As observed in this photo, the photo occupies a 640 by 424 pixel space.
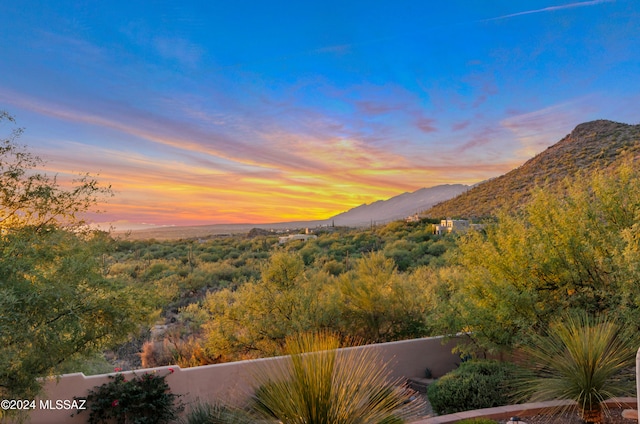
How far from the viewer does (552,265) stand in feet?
26.4

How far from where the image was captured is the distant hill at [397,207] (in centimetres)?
6800

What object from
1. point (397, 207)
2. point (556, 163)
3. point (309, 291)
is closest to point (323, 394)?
point (309, 291)

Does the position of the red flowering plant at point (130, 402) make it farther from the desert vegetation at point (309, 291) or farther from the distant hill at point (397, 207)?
the distant hill at point (397, 207)

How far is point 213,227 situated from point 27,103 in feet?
174

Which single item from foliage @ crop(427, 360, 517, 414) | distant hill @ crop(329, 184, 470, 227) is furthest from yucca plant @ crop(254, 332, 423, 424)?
distant hill @ crop(329, 184, 470, 227)

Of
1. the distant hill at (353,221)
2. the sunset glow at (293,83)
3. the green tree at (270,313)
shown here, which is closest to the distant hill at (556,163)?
the distant hill at (353,221)

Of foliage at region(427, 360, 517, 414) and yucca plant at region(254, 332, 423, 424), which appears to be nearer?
yucca plant at region(254, 332, 423, 424)

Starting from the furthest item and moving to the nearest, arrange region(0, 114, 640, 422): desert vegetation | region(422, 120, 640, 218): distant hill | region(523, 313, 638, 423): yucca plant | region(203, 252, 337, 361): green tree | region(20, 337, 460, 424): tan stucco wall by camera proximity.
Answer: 1. region(422, 120, 640, 218): distant hill
2. region(203, 252, 337, 361): green tree
3. region(20, 337, 460, 424): tan stucco wall
4. region(523, 313, 638, 423): yucca plant
5. region(0, 114, 640, 422): desert vegetation

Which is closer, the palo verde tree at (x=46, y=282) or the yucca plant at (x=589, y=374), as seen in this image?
the palo verde tree at (x=46, y=282)

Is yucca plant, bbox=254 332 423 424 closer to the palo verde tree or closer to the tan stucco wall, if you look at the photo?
the tan stucco wall

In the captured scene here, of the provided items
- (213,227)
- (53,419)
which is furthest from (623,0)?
(213,227)

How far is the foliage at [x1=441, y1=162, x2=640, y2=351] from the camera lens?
25.5 feet

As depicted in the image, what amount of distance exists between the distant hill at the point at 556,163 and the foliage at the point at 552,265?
2451cm

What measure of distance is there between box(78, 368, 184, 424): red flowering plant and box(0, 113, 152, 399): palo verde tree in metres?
2.02
